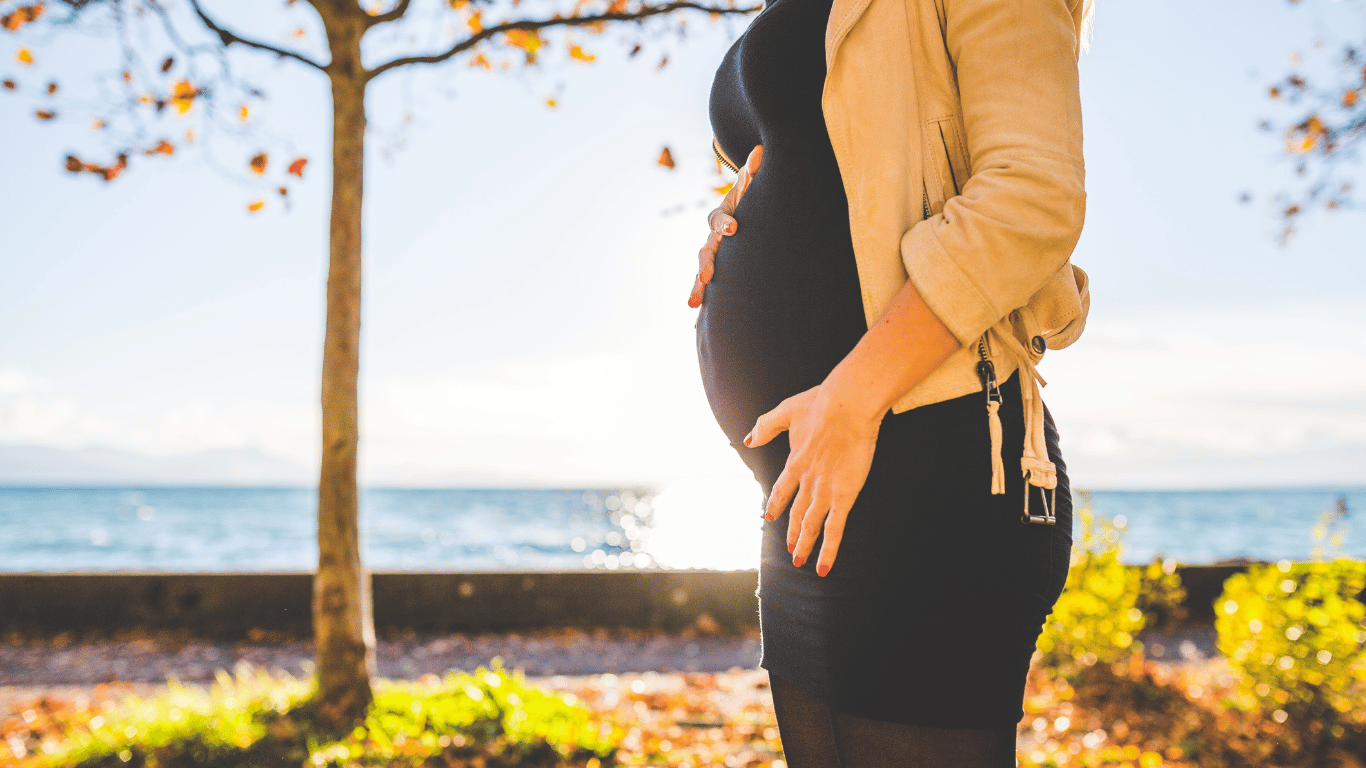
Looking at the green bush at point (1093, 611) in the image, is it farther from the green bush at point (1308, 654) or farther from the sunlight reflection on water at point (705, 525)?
the sunlight reflection on water at point (705, 525)

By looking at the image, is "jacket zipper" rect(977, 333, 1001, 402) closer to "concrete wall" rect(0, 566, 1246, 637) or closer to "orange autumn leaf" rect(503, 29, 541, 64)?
"orange autumn leaf" rect(503, 29, 541, 64)

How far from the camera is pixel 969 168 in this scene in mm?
919

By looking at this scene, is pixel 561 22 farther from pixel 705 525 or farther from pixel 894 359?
pixel 705 525

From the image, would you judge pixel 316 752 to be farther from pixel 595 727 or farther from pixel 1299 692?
pixel 1299 692

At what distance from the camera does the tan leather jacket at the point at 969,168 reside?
0.78 meters

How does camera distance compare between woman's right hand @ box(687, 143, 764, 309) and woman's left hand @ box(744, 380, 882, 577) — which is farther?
woman's right hand @ box(687, 143, 764, 309)

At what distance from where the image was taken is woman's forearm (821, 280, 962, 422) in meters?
0.79

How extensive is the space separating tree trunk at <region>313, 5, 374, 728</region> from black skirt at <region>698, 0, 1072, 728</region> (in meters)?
3.24

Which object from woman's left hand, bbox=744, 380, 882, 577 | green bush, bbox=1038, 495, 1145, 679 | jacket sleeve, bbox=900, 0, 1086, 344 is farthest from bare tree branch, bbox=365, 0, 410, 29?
green bush, bbox=1038, 495, 1145, 679

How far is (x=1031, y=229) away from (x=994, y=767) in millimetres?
630

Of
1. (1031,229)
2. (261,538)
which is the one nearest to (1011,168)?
(1031,229)

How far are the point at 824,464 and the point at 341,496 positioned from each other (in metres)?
3.52

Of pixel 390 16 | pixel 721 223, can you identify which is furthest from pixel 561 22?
pixel 721 223

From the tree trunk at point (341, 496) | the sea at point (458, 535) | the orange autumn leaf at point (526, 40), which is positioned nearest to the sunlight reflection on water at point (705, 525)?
the sea at point (458, 535)
